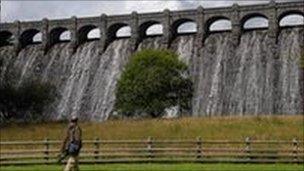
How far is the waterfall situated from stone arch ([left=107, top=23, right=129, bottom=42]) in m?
1.16

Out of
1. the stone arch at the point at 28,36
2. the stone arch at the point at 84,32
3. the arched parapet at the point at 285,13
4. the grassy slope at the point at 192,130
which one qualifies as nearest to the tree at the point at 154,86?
the arched parapet at the point at 285,13

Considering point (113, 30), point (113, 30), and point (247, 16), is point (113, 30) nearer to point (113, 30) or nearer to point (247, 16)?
point (113, 30)

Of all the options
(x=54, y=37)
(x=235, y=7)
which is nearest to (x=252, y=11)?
(x=235, y=7)

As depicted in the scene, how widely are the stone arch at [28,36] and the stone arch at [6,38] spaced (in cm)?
283

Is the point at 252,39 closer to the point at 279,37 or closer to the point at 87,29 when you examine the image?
the point at 279,37

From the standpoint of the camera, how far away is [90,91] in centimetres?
11831

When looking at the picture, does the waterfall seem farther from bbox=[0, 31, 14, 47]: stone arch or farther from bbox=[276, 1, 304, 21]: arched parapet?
bbox=[0, 31, 14, 47]: stone arch

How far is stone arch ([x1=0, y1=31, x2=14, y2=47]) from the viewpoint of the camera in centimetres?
13650

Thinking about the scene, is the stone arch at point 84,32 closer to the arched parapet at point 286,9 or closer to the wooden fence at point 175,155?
the arched parapet at point 286,9

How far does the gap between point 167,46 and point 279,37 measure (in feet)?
54.6

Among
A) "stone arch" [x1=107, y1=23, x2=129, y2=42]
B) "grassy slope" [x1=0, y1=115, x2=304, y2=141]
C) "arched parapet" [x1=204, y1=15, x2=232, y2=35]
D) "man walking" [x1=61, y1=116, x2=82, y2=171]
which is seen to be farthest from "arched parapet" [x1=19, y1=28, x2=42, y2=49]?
"man walking" [x1=61, y1=116, x2=82, y2=171]

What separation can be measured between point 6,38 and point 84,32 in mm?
16641

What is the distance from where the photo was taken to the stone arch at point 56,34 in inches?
5135

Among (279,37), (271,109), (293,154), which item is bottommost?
(293,154)
